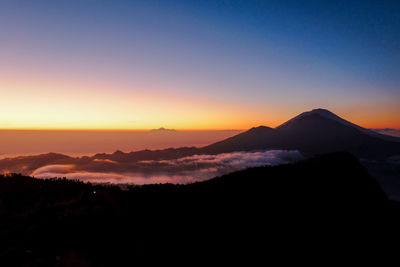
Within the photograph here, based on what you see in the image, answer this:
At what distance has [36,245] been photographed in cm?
721

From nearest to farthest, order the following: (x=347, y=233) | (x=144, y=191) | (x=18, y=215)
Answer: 1. (x=18, y=215)
2. (x=144, y=191)
3. (x=347, y=233)

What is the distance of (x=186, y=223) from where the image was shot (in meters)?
11.3

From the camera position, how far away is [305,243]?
12.7 metres

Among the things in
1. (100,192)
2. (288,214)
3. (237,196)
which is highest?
(100,192)

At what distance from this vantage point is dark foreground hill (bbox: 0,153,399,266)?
7617 millimetres

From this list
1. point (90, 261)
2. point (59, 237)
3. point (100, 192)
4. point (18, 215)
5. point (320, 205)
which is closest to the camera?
point (90, 261)

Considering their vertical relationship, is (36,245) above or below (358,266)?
above

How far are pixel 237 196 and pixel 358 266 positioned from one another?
756 cm

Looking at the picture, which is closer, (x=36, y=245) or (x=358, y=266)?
(x=36, y=245)

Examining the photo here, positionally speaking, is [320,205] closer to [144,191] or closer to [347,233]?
[347,233]

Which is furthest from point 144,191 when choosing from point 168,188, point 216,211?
point 216,211

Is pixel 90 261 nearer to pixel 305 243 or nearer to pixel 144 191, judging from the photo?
pixel 144 191

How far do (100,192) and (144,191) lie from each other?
2751 mm

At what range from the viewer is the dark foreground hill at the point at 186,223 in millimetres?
7617
